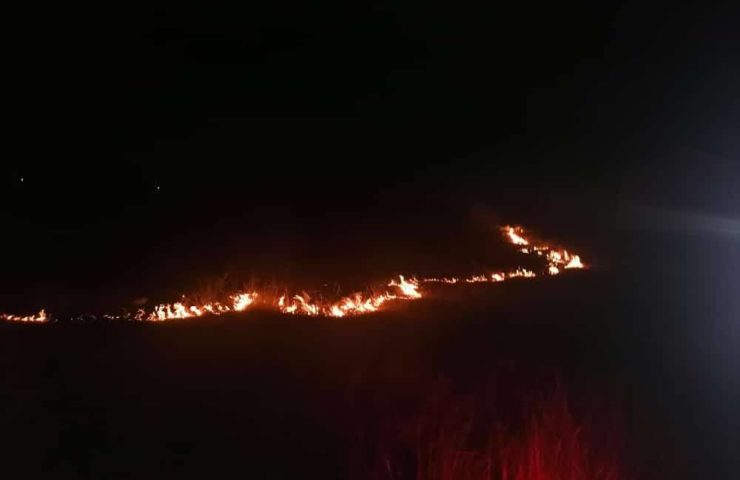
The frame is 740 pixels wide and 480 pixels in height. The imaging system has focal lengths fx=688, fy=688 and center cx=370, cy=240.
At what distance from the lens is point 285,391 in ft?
17.5

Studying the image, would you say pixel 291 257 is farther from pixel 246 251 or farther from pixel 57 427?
pixel 57 427

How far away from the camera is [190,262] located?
31.3 feet

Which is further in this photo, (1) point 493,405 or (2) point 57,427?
(1) point 493,405

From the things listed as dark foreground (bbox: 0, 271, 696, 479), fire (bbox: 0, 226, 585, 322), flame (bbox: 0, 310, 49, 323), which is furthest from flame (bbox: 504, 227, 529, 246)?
flame (bbox: 0, 310, 49, 323)

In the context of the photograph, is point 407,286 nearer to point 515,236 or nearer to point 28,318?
point 28,318

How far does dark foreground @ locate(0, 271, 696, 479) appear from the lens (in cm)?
430

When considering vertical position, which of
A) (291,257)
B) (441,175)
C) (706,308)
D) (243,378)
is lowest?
(243,378)

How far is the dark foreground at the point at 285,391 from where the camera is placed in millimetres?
4305

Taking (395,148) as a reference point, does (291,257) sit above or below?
below

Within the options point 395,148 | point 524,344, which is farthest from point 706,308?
point 395,148

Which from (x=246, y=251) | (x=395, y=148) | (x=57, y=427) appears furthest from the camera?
(x=395, y=148)

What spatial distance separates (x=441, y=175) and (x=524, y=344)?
1079 centimetres

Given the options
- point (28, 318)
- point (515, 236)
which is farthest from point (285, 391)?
point (515, 236)

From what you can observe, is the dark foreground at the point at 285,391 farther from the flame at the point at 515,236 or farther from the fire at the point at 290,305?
the flame at the point at 515,236
